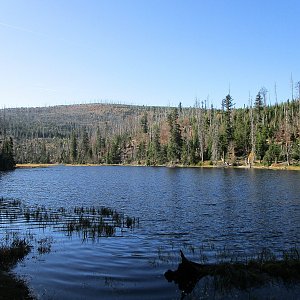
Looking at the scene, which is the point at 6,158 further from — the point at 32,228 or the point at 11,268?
the point at 11,268

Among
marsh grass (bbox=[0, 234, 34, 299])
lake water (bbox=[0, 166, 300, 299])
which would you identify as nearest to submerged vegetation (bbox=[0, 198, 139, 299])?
marsh grass (bbox=[0, 234, 34, 299])

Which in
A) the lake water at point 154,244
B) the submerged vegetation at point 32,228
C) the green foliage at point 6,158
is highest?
the green foliage at point 6,158

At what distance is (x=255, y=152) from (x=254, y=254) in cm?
11452

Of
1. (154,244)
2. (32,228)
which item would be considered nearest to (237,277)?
(154,244)

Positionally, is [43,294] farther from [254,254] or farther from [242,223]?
[242,223]

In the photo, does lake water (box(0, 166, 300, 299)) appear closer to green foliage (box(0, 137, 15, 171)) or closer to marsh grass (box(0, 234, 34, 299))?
marsh grass (box(0, 234, 34, 299))

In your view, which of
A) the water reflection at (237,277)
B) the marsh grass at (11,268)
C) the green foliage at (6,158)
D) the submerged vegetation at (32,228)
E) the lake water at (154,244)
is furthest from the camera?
the green foliage at (6,158)

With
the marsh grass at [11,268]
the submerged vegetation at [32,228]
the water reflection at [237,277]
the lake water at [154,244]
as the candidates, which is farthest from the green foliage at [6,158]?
the water reflection at [237,277]

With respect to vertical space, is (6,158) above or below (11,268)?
above

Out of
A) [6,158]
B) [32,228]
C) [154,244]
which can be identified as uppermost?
[6,158]

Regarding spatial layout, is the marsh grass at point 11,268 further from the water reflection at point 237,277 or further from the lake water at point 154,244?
the water reflection at point 237,277

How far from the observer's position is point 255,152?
431ft

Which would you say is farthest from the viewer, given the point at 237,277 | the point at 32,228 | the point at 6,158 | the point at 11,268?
the point at 6,158

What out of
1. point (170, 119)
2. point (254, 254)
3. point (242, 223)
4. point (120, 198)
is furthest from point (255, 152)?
point (254, 254)
